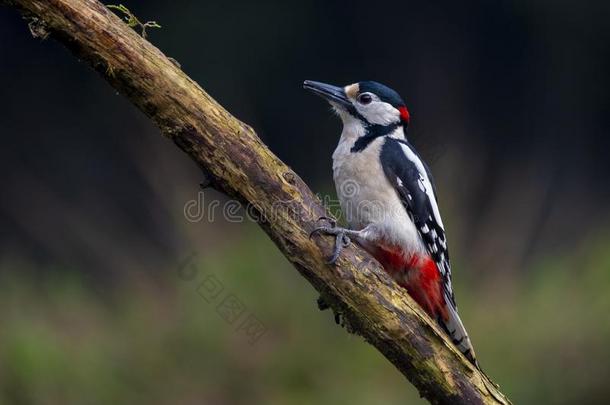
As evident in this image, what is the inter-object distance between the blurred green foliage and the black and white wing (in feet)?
4.04

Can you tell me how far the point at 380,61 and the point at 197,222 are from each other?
310 centimetres

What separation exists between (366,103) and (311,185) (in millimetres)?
2617

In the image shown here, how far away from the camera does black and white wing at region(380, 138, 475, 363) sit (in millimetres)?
4027

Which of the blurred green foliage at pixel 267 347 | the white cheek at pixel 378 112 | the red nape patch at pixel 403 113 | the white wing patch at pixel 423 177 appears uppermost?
the red nape patch at pixel 403 113

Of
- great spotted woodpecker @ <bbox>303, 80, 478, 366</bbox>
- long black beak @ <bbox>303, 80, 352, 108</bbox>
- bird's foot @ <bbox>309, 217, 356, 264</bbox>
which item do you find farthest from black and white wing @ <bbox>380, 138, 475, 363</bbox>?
bird's foot @ <bbox>309, 217, 356, 264</bbox>

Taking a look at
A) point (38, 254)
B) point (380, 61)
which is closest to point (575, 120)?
point (380, 61)

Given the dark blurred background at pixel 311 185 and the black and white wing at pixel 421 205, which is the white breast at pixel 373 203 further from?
the dark blurred background at pixel 311 185

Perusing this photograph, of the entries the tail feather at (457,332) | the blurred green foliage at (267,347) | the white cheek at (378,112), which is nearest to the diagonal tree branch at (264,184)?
the tail feather at (457,332)

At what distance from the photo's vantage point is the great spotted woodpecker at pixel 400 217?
397 centimetres

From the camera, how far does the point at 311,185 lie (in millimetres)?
6863

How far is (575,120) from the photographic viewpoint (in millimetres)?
8078

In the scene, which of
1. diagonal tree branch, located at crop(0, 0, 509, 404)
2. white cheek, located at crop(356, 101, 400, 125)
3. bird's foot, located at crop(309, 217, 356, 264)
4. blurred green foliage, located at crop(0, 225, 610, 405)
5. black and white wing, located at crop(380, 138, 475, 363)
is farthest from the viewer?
blurred green foliage, located at crop(0, 225, 610, 405)

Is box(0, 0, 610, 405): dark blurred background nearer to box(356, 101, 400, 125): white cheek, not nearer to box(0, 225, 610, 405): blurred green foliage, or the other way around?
box(0, 225, 610, 405): blurred green foliage

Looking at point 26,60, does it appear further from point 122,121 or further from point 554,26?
point 554,26
